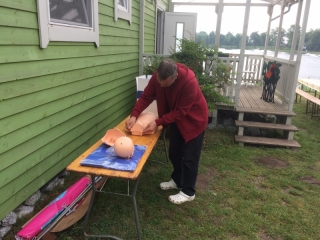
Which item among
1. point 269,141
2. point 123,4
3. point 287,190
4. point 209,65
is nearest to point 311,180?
point 287,190

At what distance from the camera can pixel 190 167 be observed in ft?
9.16

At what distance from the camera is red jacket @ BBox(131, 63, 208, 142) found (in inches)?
99.0

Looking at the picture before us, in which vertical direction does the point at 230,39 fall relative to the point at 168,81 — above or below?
above

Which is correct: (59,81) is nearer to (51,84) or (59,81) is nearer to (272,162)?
(51,84)

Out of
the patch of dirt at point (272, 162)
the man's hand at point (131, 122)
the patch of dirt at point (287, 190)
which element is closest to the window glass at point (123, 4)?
the man's hand at point (131, 122)

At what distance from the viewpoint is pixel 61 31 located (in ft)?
9.12

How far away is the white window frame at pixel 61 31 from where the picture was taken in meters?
2.49

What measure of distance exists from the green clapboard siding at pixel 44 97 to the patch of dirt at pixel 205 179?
5.42ft

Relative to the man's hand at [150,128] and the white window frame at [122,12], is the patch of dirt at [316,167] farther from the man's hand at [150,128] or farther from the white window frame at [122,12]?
the white window frame at [122,12]

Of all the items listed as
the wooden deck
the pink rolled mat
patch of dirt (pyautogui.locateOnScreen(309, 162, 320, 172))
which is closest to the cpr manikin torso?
the pink rolled mat

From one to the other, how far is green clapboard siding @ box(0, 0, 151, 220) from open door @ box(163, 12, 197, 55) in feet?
11.8

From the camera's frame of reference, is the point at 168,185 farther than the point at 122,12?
No

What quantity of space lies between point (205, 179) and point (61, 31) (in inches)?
98.9

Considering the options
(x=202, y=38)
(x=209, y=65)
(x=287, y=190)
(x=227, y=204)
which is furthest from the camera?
(x=202, y=38)
